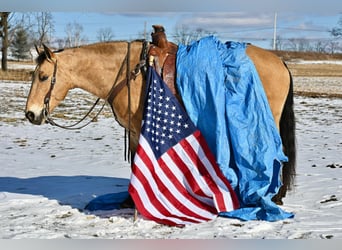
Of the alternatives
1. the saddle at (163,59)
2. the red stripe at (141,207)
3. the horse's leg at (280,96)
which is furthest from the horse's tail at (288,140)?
the red stripe at (141,207)

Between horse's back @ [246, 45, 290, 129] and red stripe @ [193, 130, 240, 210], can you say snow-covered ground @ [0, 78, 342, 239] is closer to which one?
red stripe @ [193, 130, 240, 210]

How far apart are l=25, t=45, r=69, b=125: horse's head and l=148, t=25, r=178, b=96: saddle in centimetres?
85

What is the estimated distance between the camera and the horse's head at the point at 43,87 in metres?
4.02

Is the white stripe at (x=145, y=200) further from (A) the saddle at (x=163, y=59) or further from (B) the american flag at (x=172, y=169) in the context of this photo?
(A) the saddle at (x=163, y=59)

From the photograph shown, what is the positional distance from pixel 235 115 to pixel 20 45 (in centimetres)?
1291

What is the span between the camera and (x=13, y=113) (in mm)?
11922

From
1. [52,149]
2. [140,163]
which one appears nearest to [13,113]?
[52,149]

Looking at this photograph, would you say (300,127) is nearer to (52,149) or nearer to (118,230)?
(52,149)

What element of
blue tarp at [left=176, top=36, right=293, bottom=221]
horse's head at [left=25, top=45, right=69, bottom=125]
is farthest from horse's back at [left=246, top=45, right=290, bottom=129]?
horse's head at [left=25, top=45, right=69, bottom=125]

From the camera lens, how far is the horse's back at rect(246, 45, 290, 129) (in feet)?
13.3

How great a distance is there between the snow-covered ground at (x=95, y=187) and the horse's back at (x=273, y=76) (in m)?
1.00

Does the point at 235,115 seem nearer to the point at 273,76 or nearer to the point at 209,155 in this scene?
the point at 209,155

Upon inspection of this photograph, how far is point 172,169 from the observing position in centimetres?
399

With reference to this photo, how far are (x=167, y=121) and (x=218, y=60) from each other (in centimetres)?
68
